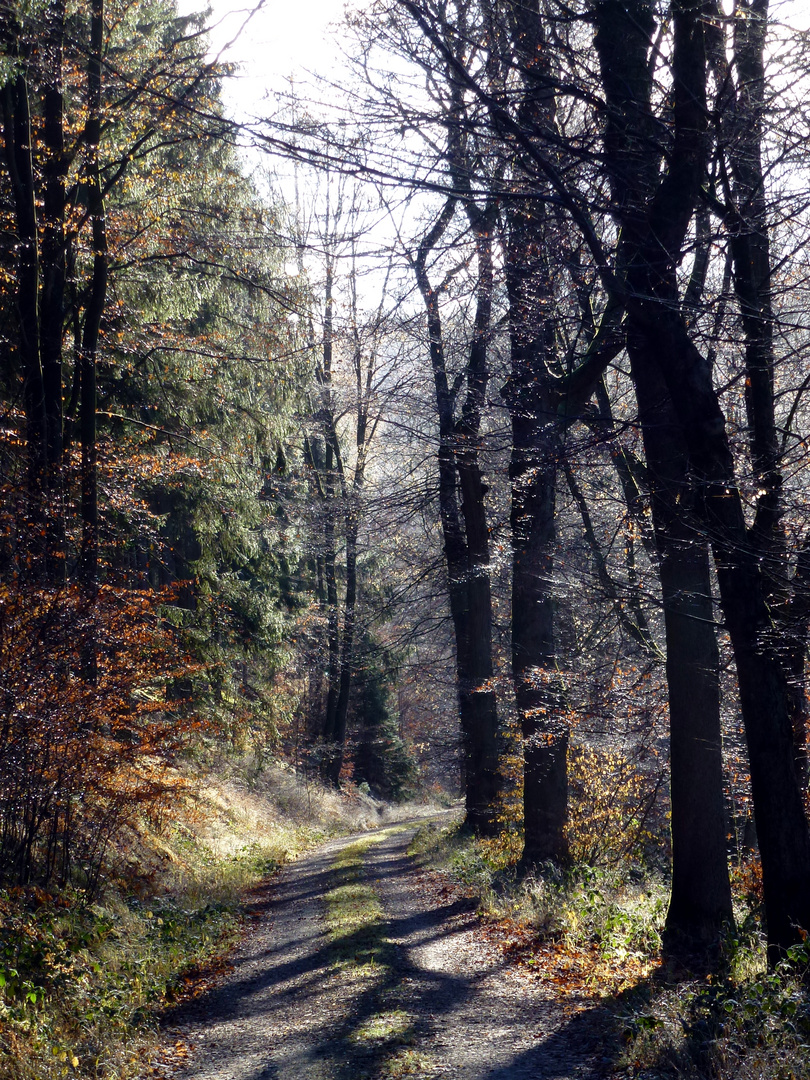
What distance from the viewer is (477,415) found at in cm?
1284

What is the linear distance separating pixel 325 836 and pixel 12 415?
651 inches

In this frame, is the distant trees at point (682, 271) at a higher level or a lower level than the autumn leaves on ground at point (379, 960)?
higher

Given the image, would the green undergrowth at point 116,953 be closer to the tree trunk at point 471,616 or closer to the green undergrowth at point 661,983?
the green undergrowth at point 661,983

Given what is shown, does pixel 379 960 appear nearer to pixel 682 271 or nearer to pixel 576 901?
pixel 576 901

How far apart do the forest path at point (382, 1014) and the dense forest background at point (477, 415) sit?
1608mm

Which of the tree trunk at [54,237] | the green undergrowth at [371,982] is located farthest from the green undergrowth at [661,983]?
the tree trunk at [54,237]

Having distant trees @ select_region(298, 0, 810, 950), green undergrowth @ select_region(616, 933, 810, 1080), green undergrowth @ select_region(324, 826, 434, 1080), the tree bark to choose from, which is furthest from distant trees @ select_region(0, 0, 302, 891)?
green undergrowth @ select_region(616, 933, 810, 1080)

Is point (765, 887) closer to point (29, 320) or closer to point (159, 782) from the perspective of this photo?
point (159, 782)

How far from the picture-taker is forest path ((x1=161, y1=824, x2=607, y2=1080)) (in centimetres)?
566

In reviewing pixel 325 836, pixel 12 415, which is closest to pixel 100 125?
pixel 12 415

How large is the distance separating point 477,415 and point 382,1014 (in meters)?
8.34

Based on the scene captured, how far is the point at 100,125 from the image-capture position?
40.6 feet

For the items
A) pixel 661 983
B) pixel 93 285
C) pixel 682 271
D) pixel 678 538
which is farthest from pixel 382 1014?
pixel 93 285

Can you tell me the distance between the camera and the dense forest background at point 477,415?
648 centimetres
